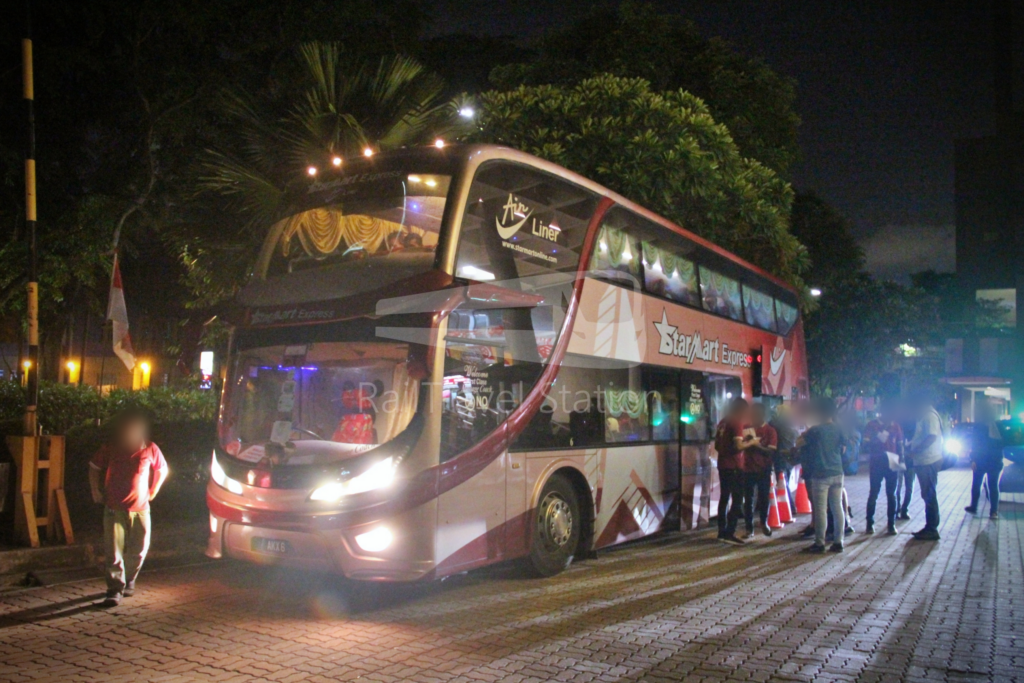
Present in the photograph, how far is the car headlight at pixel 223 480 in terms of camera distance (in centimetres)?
764

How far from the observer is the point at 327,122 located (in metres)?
12.0

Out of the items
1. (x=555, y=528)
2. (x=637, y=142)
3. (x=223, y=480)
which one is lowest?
(x=555, y=528)

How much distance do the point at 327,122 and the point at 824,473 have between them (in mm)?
8191

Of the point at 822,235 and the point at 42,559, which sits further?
the point at 822,235

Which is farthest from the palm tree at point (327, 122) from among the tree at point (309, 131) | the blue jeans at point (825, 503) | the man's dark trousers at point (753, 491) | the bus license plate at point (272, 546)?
the blue jeans at point (825, 503)

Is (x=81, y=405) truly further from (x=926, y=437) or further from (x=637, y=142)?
(x=926, y=437)

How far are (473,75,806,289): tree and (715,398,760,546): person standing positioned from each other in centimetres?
525

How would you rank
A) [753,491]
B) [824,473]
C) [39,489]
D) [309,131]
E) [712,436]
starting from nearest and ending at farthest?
[39,489]
[824,473]
[309,131]
[753,491]
[712,436]

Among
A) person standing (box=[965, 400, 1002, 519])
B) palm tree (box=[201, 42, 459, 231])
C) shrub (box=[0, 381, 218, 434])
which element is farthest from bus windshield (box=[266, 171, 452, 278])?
person standing (box=[965, 400, 1002, 519])

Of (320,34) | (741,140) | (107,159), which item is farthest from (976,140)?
(107,159)

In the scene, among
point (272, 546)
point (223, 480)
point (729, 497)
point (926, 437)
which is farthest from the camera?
point (729, 497)

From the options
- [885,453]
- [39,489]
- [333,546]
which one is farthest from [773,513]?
[39,489]

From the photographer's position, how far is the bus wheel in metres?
8.66

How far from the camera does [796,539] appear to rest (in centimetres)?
1209
